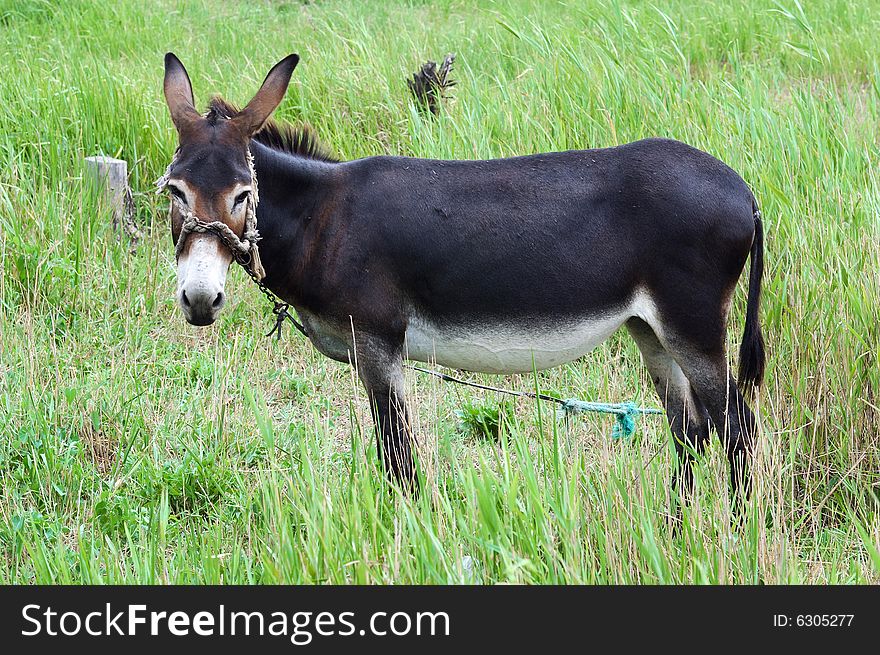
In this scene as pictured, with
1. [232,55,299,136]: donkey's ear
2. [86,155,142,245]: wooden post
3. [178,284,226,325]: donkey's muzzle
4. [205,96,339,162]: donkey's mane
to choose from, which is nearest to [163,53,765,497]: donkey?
[232,55,299,136]: donkey's ear

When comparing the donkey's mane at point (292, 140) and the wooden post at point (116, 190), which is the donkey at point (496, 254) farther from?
the wooden post at point (116, 190)

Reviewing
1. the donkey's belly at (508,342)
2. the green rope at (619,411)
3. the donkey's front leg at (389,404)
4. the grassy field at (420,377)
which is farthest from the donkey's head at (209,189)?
the green rope at (619,411)

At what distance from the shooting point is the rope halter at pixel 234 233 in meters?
2.95

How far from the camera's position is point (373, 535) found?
109 inches

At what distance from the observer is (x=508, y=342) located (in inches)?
131

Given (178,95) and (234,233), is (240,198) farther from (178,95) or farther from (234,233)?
(178,95)

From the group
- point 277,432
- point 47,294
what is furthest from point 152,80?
point 277,432

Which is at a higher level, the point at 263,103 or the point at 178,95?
the point at 178,95

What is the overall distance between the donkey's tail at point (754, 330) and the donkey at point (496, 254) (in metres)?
0.01

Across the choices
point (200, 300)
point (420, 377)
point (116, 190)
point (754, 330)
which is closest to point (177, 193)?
point (200, 300)

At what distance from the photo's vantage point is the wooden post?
586cm

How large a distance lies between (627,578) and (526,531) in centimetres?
31

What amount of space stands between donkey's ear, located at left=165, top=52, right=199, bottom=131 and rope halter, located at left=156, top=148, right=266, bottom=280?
5.0 inches

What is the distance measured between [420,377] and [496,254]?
57.5 inches
